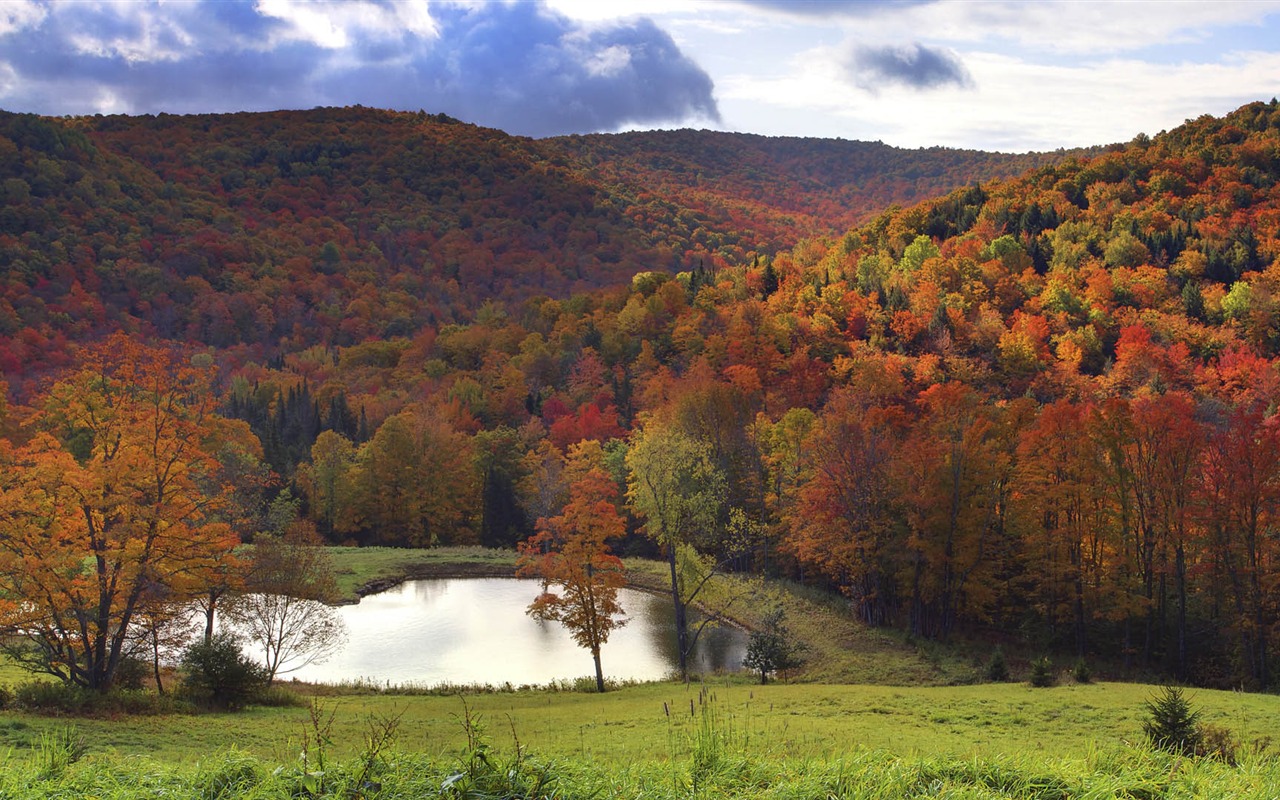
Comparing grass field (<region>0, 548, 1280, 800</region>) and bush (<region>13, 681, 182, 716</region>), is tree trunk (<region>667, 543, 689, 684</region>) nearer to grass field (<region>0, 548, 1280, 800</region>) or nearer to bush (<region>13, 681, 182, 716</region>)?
grass field (<region>0, 548, 1280, 800</region>)

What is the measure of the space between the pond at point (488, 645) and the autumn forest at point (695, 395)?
451 centimetres

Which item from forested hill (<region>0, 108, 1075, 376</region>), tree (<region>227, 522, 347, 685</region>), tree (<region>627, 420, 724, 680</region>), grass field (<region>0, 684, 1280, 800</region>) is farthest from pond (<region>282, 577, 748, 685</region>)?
forested hill (<region>0, 108, 1075, 376</region>)

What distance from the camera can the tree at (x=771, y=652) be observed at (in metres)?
31.6

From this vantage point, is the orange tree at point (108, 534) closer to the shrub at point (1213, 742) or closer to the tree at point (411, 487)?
the shrub at point (1213, 742)

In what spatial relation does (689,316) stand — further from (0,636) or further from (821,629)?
(0,636)

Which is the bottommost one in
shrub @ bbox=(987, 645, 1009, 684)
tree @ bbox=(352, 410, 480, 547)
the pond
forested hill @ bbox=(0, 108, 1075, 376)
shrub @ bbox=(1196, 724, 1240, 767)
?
shrub @ bbox=(987, 645, 1009, 684)

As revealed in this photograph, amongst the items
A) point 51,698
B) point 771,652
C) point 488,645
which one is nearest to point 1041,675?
point 771,652

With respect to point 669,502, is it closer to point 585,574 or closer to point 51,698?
point 585,574

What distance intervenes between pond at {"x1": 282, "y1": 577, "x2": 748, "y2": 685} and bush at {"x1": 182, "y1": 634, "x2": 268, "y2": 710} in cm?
920

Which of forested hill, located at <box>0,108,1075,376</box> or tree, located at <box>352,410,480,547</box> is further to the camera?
forested hill, located at <box>0,108,1075,376</box>

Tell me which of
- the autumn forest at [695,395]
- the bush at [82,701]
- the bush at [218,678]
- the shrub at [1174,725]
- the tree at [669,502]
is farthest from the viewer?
the tree at [669,502]

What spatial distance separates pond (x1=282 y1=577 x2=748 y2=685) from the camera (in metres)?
35.1

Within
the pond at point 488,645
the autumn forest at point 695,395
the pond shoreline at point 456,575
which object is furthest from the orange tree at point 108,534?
the pond shoreline at point 456,575

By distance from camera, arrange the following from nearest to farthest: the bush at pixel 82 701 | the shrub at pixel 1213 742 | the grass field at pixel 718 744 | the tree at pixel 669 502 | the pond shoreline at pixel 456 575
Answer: the grass field at pixel 718 744 < the shrub at pixel 1213 742 < the bush at pixel 82 701 < the tree at pixel 669 502 < the pond shoreline at pixel 456 575
